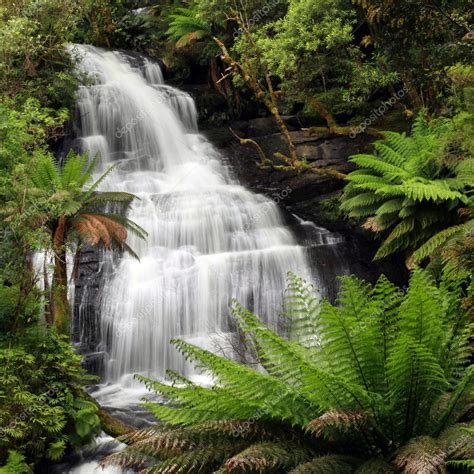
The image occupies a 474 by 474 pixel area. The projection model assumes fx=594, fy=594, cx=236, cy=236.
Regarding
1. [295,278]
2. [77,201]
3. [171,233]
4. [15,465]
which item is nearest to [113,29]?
[171,233]

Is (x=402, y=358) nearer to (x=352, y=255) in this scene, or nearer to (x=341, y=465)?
(x=341, y=465)

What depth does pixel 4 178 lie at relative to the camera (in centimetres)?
759

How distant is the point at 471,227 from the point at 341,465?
17.5 ft

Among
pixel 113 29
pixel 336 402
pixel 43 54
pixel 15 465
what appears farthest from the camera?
pixel 113 29

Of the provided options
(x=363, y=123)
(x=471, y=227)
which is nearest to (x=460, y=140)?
(x=471, y=227)

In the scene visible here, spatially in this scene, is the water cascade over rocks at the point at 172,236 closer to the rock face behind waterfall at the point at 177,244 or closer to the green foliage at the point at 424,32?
the rock face behind waterfall at the point at 177,244

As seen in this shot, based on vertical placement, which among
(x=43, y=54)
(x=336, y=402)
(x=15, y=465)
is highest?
(x=43, y=54)

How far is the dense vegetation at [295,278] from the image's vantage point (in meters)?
3.16

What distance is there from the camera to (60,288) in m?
8.17

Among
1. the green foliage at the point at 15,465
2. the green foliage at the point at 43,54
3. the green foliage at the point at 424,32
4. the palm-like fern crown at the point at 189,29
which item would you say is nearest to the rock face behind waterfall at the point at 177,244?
the green foliage at the point at 43,54

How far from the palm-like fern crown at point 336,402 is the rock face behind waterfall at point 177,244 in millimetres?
6051

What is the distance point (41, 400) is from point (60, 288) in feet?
5.92
